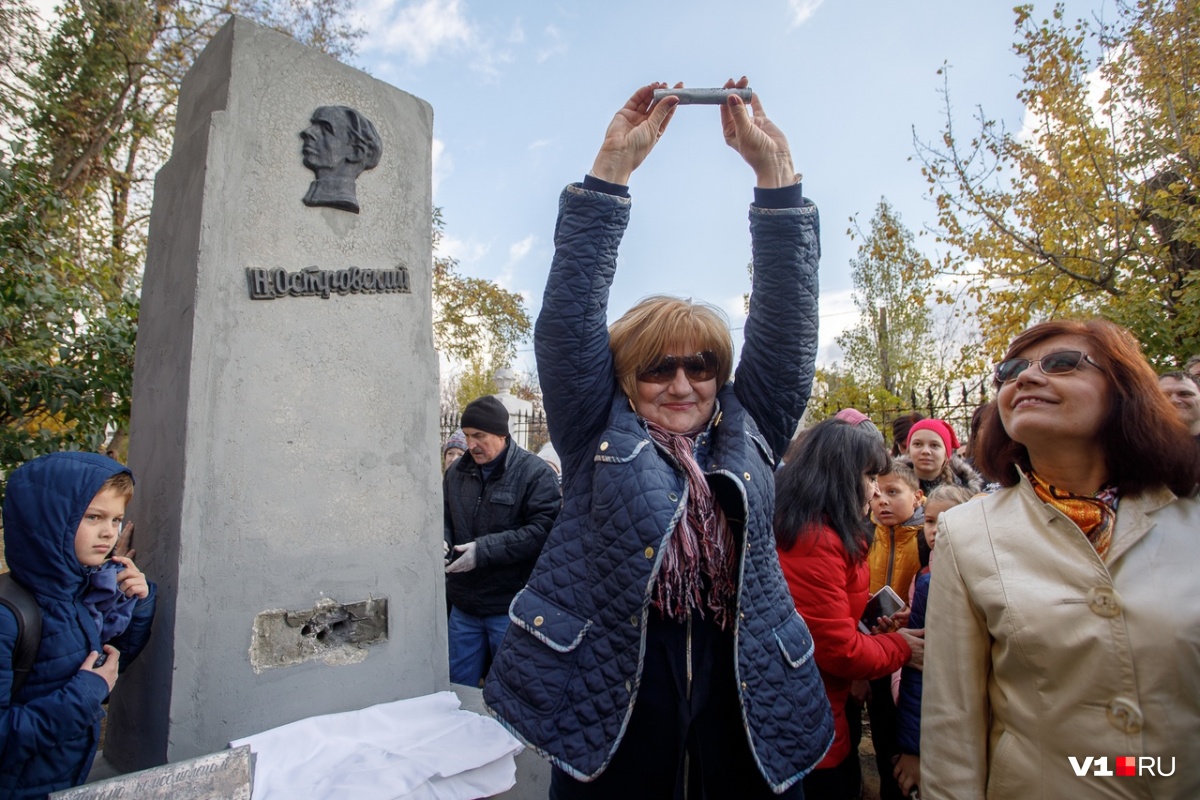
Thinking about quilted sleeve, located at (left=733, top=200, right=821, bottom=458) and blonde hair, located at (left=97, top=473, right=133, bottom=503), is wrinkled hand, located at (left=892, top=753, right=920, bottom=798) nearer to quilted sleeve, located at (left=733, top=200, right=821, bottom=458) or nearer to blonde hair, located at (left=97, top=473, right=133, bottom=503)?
quilted sleeve, located at (left=733, top=200, right=821, bottom=458)

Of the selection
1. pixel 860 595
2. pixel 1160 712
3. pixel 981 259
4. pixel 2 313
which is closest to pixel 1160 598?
pixel 1160 712

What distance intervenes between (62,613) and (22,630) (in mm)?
103

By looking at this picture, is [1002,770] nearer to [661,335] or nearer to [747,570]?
[747,570]

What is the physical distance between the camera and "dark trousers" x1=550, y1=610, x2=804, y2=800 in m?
1.44

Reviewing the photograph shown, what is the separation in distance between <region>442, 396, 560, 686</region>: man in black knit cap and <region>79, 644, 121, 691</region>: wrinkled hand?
1.68 m

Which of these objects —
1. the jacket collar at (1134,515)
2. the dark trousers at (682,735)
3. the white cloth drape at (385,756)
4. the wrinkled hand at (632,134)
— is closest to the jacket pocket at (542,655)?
the dark trousers at (682,735)

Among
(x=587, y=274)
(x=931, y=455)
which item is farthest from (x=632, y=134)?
(x=931, y=455)

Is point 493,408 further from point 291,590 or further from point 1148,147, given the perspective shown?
point 1148,147

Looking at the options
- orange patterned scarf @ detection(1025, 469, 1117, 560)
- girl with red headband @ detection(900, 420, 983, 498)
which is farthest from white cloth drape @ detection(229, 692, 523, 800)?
girl with red headband @ detection(900, 420, 983, 498)

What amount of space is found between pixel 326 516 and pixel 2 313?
9.17 ft

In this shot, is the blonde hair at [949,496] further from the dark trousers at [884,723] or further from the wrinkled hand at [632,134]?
the wrinkled hand at [632,134]

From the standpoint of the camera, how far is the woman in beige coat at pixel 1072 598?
1.32 meters

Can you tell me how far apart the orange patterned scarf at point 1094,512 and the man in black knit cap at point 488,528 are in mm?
2570

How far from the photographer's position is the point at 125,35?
8.21 meters
